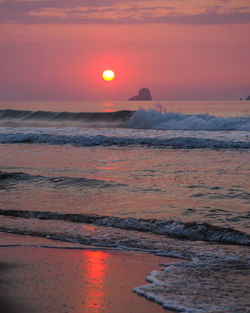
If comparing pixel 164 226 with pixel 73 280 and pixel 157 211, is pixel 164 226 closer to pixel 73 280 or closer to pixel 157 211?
pixel 157 211

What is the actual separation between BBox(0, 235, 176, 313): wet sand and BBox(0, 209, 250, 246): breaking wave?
112 centimetres

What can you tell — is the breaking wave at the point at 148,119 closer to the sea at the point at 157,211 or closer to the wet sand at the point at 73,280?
the sea at the point at 157,211

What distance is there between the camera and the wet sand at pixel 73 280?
11.6 ft

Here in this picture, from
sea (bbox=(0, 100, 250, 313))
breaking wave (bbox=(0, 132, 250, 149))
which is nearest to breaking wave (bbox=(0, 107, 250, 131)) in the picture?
breaking wave (bbox=(0, 132, 250, 149))

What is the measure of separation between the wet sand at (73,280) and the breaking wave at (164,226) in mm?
1118

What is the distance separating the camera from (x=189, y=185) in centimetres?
934

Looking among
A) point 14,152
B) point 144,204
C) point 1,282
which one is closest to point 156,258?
point 1,282

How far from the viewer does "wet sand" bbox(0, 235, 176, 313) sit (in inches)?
140

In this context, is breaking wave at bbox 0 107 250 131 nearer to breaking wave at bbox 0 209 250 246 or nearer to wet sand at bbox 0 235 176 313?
breaking wave at bbox 0 209 250 246

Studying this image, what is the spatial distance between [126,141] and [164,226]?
1576 centimetres

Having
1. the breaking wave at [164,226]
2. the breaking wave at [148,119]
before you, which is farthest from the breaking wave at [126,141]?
the breaking wave at [164,226]

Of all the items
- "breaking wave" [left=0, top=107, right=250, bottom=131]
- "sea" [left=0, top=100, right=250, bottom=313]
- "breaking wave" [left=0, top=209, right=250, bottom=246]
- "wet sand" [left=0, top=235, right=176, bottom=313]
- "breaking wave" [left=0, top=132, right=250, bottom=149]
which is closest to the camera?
"wet sand" [left=0, top=235, right=176, bottom=313]

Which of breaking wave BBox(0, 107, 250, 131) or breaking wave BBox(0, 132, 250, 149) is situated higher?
breaking wave BBox(0, 107, 250, 131)

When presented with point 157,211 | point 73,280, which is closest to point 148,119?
point 157,211
